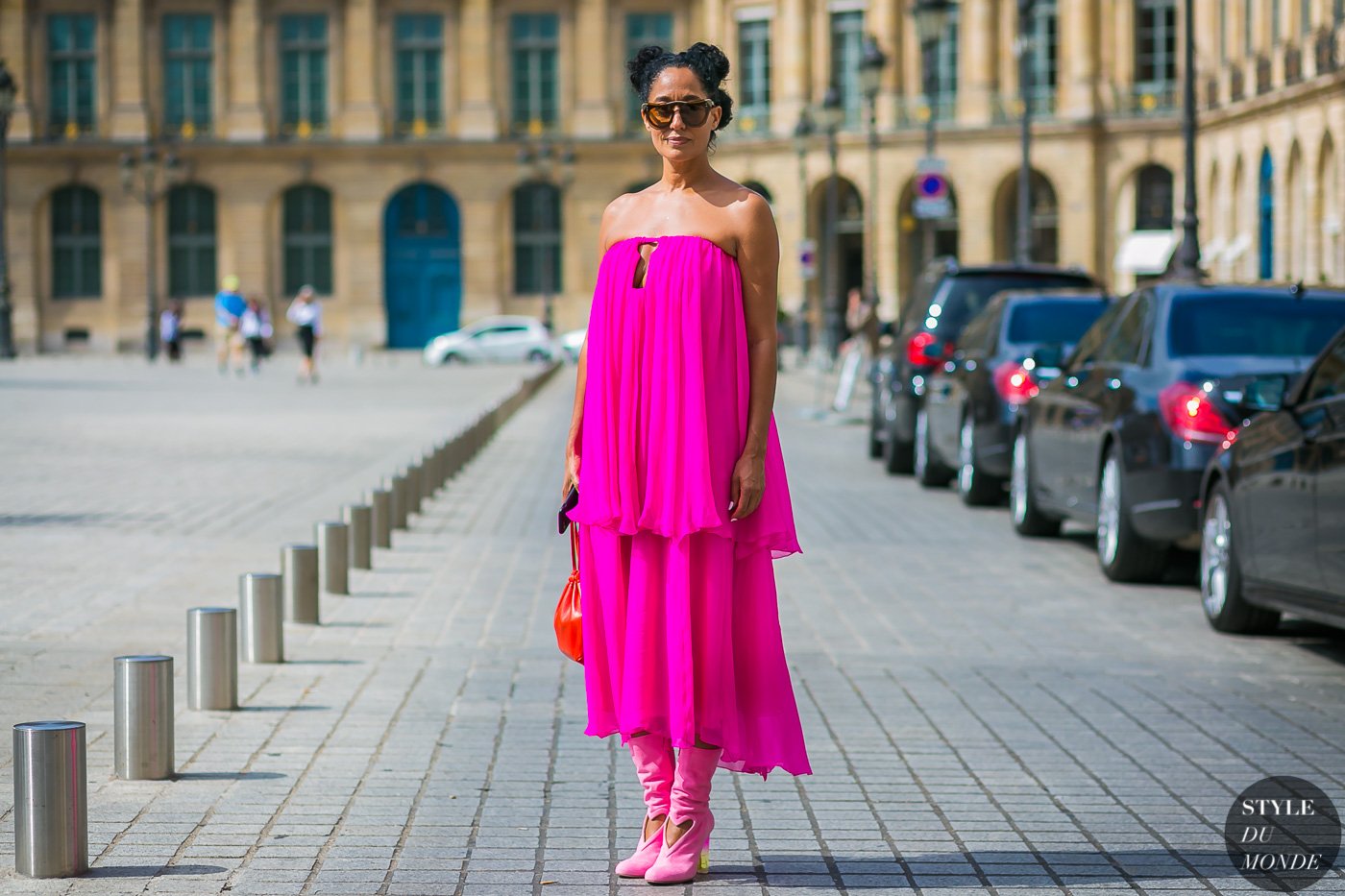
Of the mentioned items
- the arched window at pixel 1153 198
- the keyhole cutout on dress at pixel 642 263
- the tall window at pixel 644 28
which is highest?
the tall window at pixel 644 28

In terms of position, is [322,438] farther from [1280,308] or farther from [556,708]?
[556,708]

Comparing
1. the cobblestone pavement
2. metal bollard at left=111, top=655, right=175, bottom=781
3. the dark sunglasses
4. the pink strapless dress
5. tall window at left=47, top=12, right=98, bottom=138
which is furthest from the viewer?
tall window at left=47, top=12, right=98, bottom=138

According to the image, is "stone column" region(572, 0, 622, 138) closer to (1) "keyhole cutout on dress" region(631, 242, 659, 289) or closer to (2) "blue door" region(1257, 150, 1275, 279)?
(2) "blue door" region(1257, 150, 1275, 279)

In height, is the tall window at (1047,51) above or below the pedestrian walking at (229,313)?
above

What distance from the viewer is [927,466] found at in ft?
65.2

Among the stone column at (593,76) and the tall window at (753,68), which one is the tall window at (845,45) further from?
the stone column at (593,76)

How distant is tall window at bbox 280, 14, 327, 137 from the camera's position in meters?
74.9

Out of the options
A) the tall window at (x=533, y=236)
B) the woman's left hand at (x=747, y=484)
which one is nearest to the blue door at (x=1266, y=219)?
the tall window at (x=533, y=236)

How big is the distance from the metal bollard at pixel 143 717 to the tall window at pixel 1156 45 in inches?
2384

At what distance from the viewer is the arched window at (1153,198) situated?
215ft

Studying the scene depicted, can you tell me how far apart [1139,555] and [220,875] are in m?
7.67

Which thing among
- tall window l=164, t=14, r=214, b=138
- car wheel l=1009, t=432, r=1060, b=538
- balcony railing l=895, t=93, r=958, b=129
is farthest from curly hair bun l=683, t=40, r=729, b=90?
tall window l=164, t=14, r=214, b=138

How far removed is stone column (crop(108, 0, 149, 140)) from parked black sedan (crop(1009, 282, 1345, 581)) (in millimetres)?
63383

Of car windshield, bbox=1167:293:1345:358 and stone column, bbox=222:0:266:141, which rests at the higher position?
stone column, bbox=222:0:266:141
